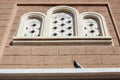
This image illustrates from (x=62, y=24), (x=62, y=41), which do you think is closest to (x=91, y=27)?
(x=62, y=24)

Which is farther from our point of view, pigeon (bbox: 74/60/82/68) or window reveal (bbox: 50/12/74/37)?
window reveal (bbox: 50/12/74/37)

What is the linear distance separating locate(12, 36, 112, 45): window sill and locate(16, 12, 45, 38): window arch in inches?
7.8

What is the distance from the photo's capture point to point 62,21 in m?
5.29

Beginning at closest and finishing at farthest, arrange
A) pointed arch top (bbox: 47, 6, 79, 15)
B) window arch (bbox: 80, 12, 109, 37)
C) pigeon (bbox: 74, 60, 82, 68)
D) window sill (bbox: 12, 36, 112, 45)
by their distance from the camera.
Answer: pigeon (bbox: 74, 60, 82, 68) → window sill (bbox: 12, 36, 112, 45) → window arch (bbox: 80, 12, 109, 37) → pointed arch top (bbox: 47, 6, 79, 15)

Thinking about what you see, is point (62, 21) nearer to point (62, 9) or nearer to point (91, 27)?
point (62, 9)

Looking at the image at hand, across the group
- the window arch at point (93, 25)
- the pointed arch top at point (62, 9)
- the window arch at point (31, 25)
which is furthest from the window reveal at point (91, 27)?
the window arch at point (31, 25)

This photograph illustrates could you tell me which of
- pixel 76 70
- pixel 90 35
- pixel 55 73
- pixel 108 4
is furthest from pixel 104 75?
pixel 108 4

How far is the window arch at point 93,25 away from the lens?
16.2 feet

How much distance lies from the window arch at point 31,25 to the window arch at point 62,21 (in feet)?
0.58

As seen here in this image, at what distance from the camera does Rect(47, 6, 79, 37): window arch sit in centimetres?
499

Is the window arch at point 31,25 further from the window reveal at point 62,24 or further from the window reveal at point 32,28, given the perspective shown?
the window reveal at point 62,24

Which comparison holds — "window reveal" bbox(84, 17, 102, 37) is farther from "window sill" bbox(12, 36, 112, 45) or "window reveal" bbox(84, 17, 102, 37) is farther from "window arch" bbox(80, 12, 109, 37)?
"window sill" bbox(12, 36, 112, 45)

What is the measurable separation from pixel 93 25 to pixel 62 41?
872mm

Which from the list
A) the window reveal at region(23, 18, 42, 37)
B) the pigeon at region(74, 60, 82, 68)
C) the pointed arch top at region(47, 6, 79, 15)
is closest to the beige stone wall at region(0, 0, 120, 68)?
the pigeon at region(74, 60, 82, 68)
